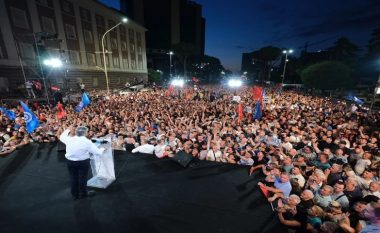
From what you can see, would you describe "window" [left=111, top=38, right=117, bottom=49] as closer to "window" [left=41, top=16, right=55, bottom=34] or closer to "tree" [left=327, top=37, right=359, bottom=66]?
"window" [left=41, top=16, right=55, bottom=34]

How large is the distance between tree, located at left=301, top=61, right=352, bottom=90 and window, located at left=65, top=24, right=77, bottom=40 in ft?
127

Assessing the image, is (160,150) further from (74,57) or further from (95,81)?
(95,81)

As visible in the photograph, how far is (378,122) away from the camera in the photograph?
492 inches

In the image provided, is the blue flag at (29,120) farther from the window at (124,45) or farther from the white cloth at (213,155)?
the window at (124,45)

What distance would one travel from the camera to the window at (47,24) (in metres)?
23.6

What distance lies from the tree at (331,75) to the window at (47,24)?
4028 centimetres

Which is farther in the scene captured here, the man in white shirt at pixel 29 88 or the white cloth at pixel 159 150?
the man in white shirt at pixel 29 88

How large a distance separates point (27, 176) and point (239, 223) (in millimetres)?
5347

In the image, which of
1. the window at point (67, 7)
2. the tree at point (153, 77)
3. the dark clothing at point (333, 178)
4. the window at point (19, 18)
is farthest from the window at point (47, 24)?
the dark clothing at point (333, 178)

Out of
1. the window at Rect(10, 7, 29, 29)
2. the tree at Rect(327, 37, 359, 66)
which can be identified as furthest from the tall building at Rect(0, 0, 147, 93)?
the tree at Rect(327, 37, 359, 66)

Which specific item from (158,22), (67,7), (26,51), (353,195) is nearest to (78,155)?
(353,195)

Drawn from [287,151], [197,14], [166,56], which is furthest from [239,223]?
[197,14]

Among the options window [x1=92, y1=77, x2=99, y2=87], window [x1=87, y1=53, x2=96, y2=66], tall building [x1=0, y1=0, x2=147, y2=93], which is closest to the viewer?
tall building [x1=0, y1=0, x2=147, y2=93]

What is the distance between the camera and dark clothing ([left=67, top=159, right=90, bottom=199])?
391cm
